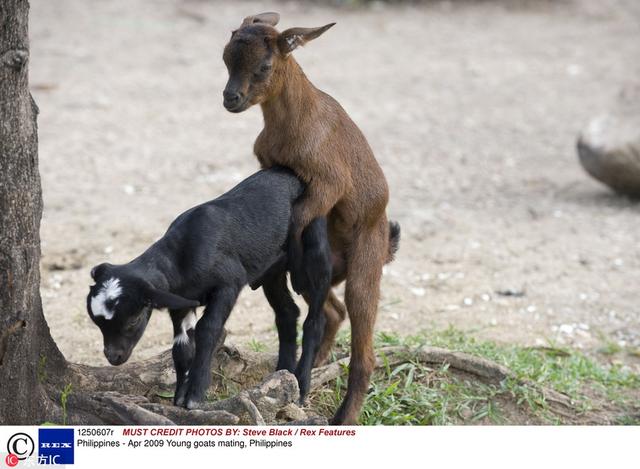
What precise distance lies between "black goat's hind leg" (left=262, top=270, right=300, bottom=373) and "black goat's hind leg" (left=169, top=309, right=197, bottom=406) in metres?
0.63

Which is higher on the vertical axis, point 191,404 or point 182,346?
point 182,346

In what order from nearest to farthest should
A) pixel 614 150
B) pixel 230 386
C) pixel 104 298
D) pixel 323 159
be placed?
pixel 104 298 → pixel 323 159 → pixel 230 386 → pixel 614 150

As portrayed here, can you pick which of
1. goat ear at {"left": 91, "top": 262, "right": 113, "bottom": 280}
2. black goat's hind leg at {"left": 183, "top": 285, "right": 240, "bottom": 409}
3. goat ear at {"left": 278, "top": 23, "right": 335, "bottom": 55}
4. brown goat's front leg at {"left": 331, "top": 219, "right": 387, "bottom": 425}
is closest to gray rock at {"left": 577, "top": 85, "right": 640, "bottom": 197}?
brown goat's front leg at {"left": 331, "top": 219, "right": 387, "bottom": 425}

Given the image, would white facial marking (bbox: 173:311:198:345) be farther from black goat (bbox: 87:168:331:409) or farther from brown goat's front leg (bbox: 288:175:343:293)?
brown goat's front leg (bbox: 288:175:343:293)

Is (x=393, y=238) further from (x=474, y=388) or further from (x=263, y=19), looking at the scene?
(x=263, y=19)

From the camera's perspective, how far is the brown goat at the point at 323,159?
15.1ft

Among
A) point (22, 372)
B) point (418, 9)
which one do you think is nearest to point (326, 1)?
point (418, 9)

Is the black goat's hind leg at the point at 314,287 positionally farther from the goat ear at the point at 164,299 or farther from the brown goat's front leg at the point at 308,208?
the goat ear at the point at 164,299

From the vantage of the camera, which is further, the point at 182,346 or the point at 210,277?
the point at 182,346

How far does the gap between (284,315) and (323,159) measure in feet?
2.89

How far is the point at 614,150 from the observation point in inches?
346

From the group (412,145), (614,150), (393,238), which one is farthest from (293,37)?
(412,145)

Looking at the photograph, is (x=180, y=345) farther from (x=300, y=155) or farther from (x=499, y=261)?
(x=499, y=261)

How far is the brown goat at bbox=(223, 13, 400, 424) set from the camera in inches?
181
